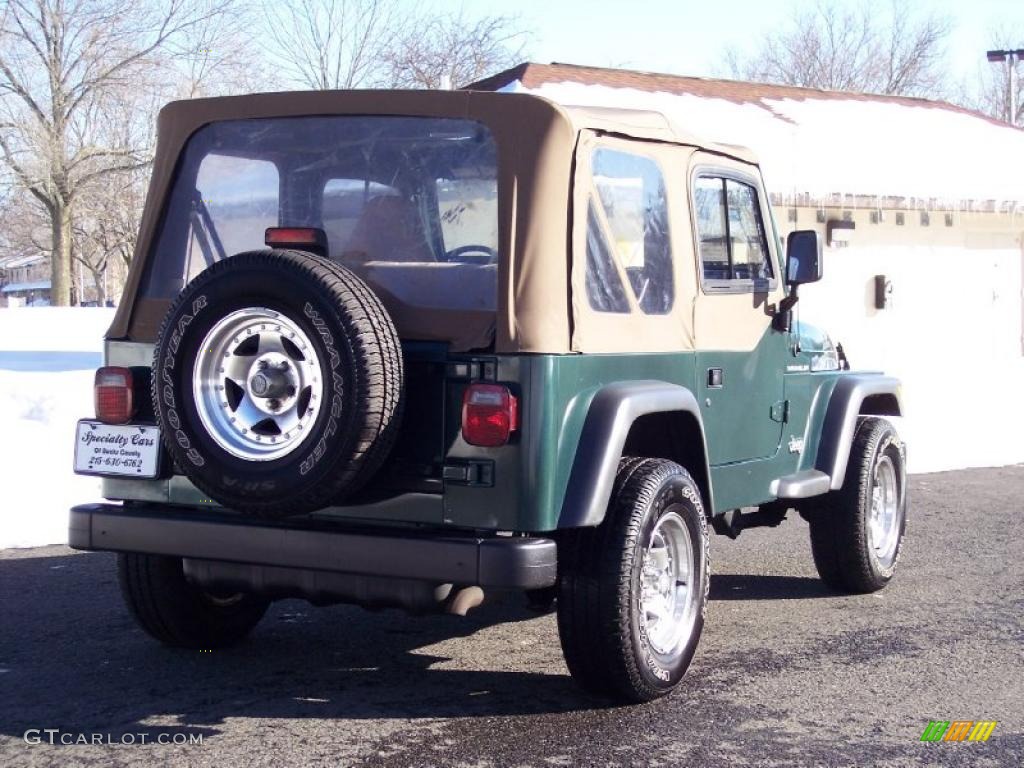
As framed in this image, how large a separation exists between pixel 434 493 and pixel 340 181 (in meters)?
1.27

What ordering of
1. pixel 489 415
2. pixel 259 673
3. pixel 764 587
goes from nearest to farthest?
pixel 489 415 → pixel 259 673 → pixel 764 587

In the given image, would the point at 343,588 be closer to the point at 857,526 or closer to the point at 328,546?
the point at 328,546

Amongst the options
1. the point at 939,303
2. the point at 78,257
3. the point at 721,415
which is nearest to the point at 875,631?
the point at 721,415

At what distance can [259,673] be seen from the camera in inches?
208

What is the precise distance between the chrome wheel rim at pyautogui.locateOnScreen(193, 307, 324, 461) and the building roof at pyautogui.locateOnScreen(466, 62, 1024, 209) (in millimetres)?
13395

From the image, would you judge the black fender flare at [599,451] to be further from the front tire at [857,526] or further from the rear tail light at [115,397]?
the front tire at [857,526]

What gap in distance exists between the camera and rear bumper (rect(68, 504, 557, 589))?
14.1ft

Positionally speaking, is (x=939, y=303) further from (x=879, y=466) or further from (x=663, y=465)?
(x=663, y=465)

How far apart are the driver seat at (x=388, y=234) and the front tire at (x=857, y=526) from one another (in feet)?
9.62

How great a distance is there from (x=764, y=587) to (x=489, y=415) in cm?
321

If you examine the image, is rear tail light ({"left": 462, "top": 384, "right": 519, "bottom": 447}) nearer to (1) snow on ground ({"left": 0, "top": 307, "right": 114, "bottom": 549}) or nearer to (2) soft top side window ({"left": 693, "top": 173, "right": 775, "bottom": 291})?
(2) soft top side window ({"left": 693, "top": 173, "right": 775, "bottom": 291})

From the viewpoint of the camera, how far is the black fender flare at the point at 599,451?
446cm

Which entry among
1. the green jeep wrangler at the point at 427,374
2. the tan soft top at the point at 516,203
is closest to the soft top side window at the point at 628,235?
the green jeep wrangler at the point at 427,374

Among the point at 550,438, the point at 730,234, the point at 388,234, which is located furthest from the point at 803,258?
the point at 550,438
